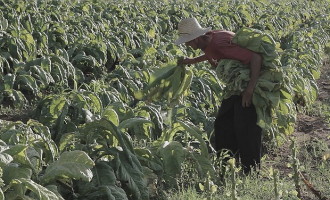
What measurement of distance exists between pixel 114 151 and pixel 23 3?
7.83 m

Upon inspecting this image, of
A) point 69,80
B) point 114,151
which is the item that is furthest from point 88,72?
point 114,151

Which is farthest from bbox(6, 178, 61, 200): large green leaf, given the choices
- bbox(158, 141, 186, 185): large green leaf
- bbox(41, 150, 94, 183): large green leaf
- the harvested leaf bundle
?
the harvested leaf bundle

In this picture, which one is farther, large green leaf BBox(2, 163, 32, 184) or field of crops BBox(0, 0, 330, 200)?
field of crops BBox(0, 0, 330, 200)

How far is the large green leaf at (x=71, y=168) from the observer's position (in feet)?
12.5

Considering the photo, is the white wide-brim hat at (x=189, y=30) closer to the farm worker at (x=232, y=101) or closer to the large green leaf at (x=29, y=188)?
the farm worker at (x=232, y=101)

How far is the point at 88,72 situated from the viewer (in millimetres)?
9250

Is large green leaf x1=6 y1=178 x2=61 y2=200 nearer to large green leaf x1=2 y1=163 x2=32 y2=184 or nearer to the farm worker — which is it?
large green leaf x1=2 y1=163 x2=32 y2=184

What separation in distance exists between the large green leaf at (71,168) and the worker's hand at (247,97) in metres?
1.81

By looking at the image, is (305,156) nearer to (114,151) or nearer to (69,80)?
(114,151)

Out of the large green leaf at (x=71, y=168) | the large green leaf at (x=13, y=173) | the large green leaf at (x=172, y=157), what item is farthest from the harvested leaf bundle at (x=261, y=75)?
the large green leaf at (x=13, y=173)

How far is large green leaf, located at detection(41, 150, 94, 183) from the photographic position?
3.81 metres

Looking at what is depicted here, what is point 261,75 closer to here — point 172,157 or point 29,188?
point 172,157

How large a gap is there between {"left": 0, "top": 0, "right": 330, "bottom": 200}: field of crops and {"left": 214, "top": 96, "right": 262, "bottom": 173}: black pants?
12cm

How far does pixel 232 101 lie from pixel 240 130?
26 centimetres
